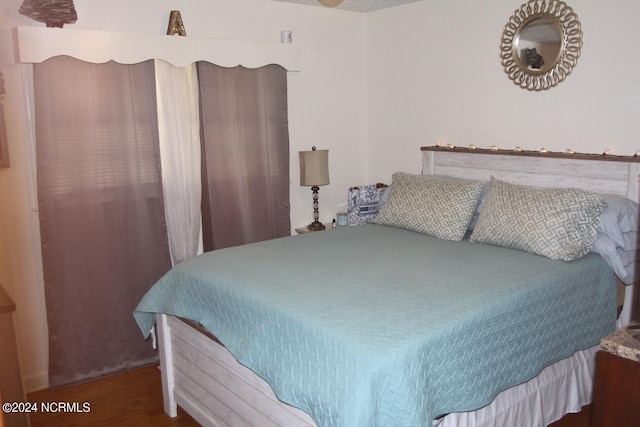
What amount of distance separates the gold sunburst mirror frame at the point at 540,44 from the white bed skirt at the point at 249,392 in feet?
5.05

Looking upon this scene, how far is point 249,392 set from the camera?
230cm

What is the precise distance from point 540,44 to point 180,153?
2.23m

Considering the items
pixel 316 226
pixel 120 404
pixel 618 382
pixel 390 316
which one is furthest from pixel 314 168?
pixel 618 382

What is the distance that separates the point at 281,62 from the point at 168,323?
6.26 feet

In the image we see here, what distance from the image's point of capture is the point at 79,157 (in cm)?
311

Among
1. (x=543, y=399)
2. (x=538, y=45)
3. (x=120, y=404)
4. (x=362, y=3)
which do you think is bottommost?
(x=120, y=404)

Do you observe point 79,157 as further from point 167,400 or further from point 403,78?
point 403,78

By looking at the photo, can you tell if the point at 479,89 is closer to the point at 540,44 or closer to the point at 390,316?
the point at 540,44

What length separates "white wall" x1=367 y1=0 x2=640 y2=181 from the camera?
2951mm

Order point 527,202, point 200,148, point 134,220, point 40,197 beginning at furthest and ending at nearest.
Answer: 1. point 200,148
2. point 134,220
3. point 40,197
4. point 527,202

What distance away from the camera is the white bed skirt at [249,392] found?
7.22ft

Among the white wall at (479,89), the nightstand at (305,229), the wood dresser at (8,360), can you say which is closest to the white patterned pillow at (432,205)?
the white wall at (479,89)

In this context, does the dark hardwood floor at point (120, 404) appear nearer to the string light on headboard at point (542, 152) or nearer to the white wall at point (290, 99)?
the white wall at point (290, 99)

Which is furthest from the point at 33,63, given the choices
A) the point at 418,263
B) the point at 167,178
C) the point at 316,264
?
the point at 418,263
